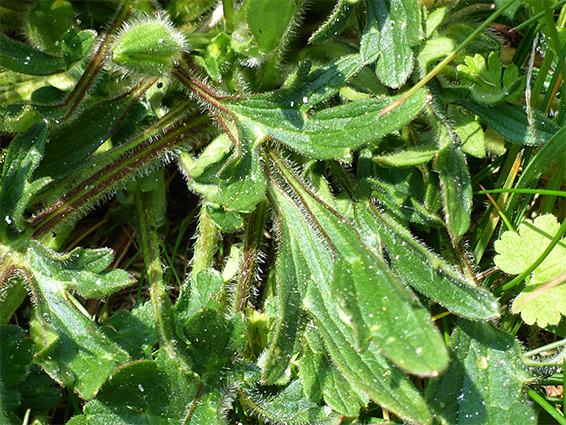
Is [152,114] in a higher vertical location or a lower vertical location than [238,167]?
higher

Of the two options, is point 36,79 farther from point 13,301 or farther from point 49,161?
point 13,301

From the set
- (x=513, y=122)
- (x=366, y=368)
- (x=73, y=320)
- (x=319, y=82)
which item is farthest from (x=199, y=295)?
(x=513, y=122)

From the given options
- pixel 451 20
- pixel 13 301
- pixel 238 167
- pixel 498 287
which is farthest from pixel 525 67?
pixel 13 301

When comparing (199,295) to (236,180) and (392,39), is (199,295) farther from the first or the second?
(392,39)

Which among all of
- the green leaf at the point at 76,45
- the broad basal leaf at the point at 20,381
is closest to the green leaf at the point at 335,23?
the green leaf at the point at 76,45

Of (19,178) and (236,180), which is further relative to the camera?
(19,178)

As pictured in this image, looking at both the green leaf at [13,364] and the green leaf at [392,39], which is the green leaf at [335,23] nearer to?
the green leaf at [392,39]

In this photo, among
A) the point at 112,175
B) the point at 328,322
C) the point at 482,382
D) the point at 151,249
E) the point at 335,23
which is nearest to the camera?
the point at 328,322
